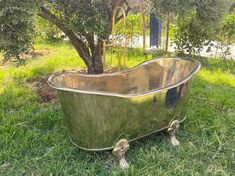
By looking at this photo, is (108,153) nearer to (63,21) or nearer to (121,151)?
(121,151)

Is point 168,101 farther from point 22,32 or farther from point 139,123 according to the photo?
point 22,32

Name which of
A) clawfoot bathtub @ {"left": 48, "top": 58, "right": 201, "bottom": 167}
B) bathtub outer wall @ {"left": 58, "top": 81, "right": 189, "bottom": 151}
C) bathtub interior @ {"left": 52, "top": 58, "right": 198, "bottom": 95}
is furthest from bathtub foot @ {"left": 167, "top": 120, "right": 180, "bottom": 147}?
bathtub interior @ {"left": 52, "top": 58, "right": 198, "bottom": 95}

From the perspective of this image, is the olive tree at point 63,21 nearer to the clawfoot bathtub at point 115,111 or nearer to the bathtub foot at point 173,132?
the clawfoot bathtub at point 115,111

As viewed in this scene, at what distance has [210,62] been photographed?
475 cm

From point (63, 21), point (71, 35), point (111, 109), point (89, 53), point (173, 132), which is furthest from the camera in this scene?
point (89, 53)

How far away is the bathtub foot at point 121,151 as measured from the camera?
80.6 inches

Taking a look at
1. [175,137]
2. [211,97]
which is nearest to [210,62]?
[211,97]

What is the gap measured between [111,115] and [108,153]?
429 mm

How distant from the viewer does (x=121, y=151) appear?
2.06 metres

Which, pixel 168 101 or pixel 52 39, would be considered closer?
pixel 168 101

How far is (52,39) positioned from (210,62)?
3.67 meters

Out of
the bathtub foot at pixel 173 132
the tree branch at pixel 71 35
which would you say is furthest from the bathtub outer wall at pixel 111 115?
the tree branch at pixel 71 35

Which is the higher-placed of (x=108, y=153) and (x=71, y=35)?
(x=71, y=35)

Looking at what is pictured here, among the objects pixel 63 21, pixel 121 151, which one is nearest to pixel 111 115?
pixel 121 151
